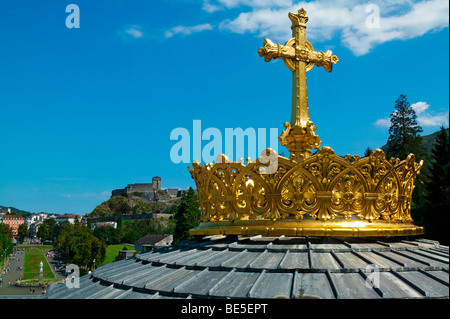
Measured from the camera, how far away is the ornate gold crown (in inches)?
225

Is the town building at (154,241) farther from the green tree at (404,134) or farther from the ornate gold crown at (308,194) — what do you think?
Answer: the ornate gold crown at (308,194)

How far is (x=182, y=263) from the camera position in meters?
5.52

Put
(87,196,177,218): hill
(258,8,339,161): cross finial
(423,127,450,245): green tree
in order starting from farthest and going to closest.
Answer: (87,196,177,218): hill → (423,127,450,245): green tree → (258,8,339,161): cross finial

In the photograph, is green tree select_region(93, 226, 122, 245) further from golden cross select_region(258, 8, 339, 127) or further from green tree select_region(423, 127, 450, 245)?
golden cross select_region(258, 8, 339, 127)

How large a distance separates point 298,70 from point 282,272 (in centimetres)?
403

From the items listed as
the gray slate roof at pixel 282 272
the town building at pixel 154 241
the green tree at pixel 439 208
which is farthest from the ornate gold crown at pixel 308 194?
the town building at pixel 154 241

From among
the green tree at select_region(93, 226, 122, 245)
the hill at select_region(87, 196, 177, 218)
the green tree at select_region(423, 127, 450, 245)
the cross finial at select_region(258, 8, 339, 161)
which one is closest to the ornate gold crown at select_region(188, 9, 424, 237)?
the cross finial at select_region(258, 8, 339, 161)

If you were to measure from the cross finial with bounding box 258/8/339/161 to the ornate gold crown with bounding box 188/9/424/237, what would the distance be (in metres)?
0.02

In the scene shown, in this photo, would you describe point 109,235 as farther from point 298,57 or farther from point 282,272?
point 282,272

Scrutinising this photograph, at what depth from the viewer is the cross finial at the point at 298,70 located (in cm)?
671

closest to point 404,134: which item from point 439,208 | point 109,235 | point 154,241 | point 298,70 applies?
point 439,208

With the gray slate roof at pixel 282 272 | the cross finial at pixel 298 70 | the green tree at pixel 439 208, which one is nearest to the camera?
the gray slate roof at pixel 282 272

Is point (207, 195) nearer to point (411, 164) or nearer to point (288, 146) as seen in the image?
point (288, 146)

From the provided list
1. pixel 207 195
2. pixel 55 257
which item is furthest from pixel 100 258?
pixel 207 195
